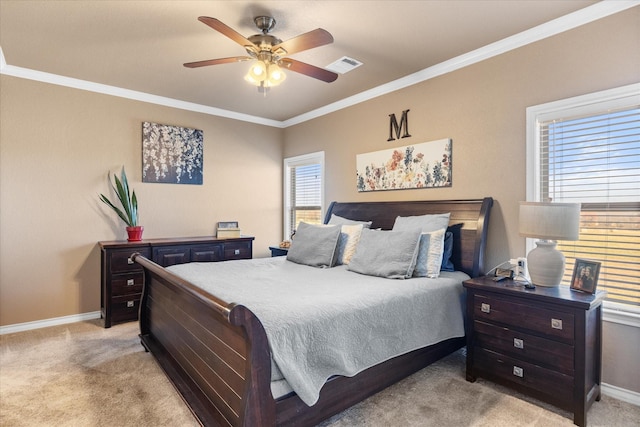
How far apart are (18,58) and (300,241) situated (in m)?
3.16

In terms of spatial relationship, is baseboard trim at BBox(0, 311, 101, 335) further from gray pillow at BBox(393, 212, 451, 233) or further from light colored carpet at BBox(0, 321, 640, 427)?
gray pillow at BBox(393, 212, 451, 233)

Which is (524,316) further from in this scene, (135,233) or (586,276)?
(135,233)

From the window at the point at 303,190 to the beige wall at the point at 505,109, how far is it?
944 mm

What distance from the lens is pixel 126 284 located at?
3656mm

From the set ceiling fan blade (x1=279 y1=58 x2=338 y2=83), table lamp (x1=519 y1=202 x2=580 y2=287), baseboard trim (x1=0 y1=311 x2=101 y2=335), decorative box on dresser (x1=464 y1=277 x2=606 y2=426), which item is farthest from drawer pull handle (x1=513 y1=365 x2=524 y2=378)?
baseboard trim (x1=0 y1=311 x2=101 y2=335)

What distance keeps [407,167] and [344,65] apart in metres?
1.22

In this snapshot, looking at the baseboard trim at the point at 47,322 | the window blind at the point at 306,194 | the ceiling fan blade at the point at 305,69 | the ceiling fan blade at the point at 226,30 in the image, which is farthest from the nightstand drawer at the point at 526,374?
the baseboard trim at the point at 47,322

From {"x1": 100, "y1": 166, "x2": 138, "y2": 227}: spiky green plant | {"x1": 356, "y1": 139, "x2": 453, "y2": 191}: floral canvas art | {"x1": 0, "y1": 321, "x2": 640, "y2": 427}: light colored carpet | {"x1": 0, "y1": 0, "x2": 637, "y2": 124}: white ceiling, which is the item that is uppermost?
{"x1": 0, "y1": 0, "x2": 637, "y2": 124}: white ceiling

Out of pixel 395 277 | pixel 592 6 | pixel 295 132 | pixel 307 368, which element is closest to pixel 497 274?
pixel 395 277

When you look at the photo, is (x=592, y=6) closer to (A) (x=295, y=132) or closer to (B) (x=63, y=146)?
(A) (x=295, y=132)

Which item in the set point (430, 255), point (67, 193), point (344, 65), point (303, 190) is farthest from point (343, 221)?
point (67, 193)

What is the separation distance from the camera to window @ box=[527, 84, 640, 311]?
2.23 metres

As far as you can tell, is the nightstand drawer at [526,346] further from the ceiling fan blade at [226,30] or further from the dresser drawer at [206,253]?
the dresser drawer at [206,253]

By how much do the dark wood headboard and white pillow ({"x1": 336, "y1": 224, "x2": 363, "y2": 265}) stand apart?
0.39 metres
